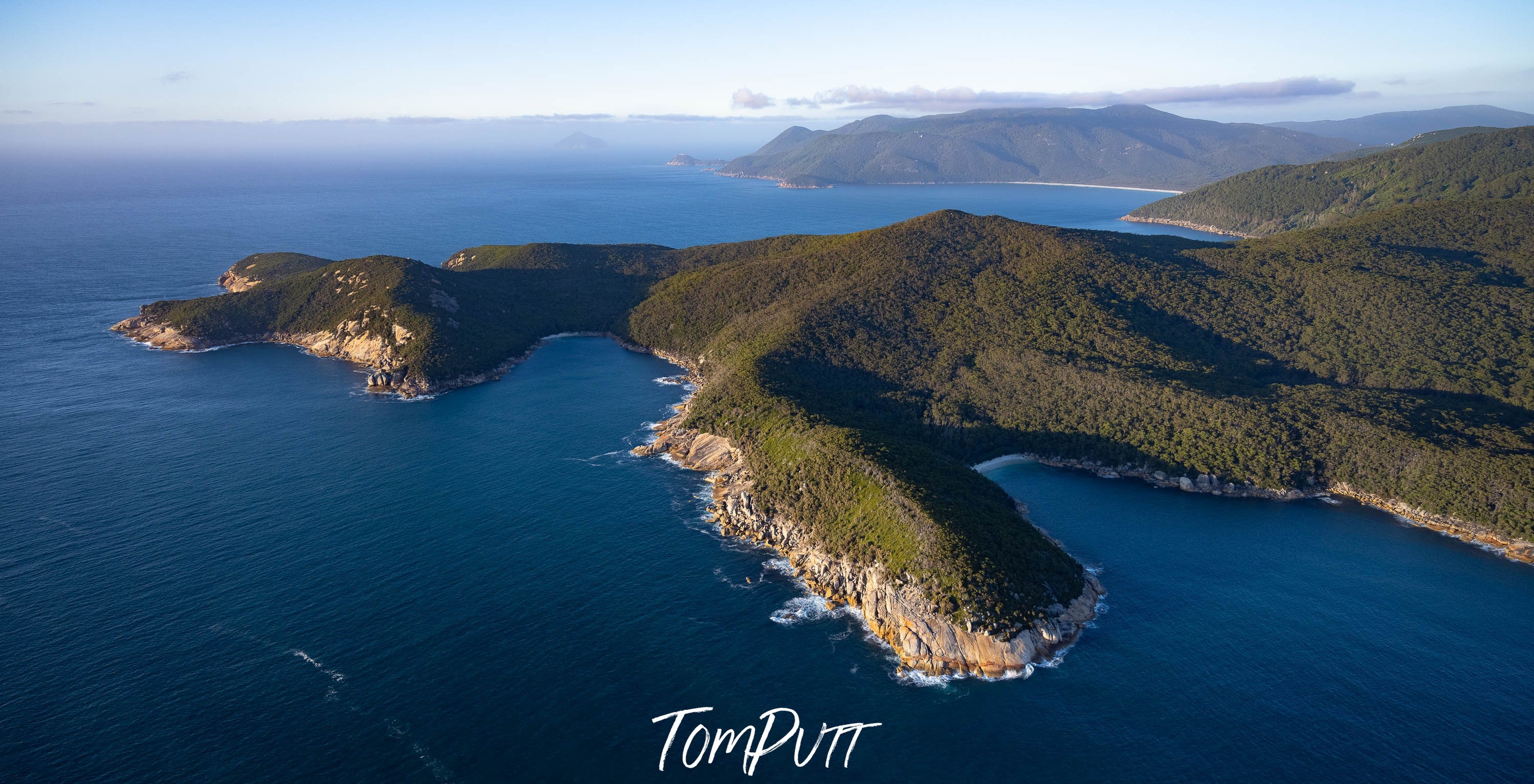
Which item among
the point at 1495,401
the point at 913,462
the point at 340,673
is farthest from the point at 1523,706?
the point at 340,673

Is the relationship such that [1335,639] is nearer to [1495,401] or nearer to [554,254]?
[1495,401]

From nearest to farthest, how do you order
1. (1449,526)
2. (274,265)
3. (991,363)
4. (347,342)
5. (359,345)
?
1. (1449,526)
2. (991,363)
3. (359,345)
4. (347,342)
5. (274,265)

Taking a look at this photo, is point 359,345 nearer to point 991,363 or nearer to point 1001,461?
point 991,363

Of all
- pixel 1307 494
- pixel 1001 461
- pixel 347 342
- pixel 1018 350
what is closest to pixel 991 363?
pixel 1018 350

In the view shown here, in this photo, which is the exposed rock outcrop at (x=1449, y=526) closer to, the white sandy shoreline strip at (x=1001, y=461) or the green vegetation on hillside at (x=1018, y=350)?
the green vegetation on hillside at (x=1018, y=350)

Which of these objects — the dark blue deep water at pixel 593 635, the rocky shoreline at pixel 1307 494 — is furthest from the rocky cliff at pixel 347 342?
the rocky shoreline at pixel 1307 494

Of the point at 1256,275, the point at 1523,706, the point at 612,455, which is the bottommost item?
the point at 1523,706
